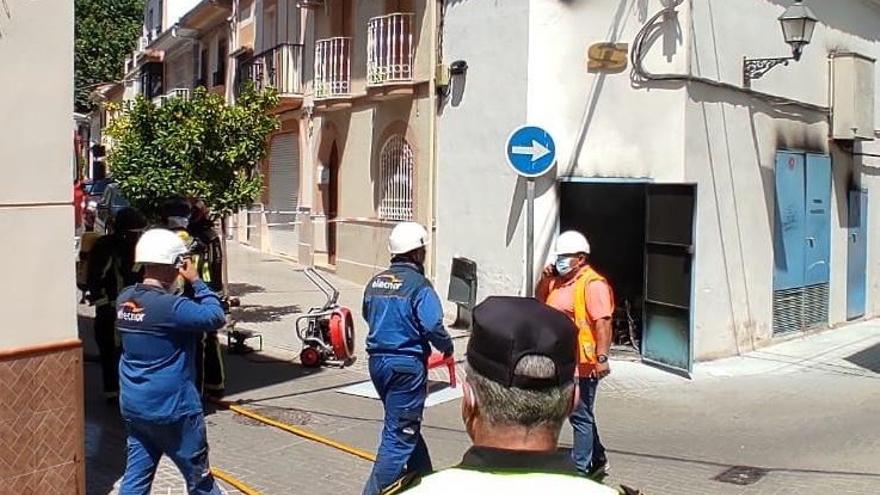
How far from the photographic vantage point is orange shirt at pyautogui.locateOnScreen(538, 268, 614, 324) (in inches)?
248

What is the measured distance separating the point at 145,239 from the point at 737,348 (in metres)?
8.73

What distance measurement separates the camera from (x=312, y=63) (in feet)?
63.8

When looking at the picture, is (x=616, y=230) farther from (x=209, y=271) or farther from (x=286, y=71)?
(x=286, y=71)

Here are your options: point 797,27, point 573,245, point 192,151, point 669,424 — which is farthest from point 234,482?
point 797,27

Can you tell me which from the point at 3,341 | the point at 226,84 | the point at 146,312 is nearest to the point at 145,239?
the point at 146,312

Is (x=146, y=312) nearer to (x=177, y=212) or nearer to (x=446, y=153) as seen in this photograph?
(x=177, y=212)

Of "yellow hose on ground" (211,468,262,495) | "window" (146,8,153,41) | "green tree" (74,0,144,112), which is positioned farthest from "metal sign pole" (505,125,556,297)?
"green tree" (74,0,144,112)

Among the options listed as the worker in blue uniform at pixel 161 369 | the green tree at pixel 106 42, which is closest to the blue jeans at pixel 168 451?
the worker in blue uniform at pixel 161 369

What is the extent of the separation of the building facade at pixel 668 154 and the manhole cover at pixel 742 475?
11.4 feet

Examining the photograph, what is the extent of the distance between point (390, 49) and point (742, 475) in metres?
10.3

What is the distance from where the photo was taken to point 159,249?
4711 mm

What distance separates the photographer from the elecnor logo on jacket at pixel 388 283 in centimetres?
553

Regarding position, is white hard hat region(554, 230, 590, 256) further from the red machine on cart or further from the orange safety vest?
the red machine on cart

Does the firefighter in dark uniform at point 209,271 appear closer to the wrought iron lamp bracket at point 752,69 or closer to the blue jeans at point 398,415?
the blue jeans at point 398,415
